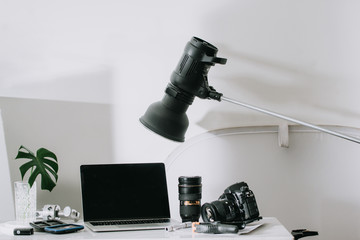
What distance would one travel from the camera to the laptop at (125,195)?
1540 mm

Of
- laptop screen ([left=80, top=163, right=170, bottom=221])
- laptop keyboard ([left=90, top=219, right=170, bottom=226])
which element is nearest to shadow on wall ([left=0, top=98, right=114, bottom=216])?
laptop screen ([left=80, top=163, right=170, bottom=221])

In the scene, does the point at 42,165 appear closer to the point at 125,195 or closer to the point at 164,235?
the point at 125,195

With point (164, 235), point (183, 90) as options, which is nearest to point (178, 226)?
point (164, 235)

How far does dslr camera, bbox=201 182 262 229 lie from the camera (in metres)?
1.43

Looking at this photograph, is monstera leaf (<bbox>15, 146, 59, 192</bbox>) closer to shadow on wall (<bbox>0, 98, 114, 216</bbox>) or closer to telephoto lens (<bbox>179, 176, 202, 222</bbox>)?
shadow on wall (<bbox>0, 98, 114, 216</bbox>)

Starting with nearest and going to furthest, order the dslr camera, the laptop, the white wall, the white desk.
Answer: the white desk → the dslr camera → the laptop → the white wall

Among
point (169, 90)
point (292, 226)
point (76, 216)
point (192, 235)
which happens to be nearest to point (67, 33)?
point (169, 90)

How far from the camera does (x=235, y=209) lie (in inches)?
57.4

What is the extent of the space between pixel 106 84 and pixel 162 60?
0.76ft

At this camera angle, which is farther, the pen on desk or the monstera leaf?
the monstera leaf

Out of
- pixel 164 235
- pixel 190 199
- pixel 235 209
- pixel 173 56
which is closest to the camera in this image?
pixel 164 235

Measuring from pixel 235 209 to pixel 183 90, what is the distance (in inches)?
15.7

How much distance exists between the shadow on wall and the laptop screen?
25 cm

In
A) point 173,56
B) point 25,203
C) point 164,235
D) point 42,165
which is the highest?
point 173,56
